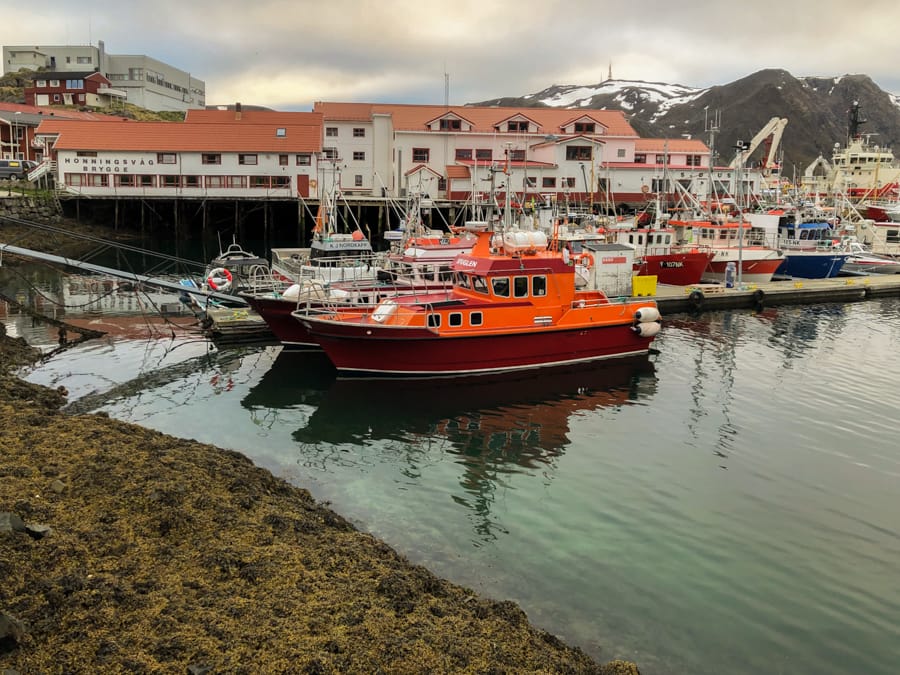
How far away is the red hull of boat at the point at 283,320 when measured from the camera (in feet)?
65.3

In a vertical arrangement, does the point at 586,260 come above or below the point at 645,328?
above

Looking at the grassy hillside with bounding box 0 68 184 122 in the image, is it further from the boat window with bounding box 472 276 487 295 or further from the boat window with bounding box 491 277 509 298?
the boat window with bounding box 491 277 509 298

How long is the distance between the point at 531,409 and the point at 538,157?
42.1 metres

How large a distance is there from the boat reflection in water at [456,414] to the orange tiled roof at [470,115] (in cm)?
3775

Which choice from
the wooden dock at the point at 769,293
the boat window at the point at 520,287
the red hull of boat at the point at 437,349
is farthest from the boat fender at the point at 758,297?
the boat window at the point at 520,287

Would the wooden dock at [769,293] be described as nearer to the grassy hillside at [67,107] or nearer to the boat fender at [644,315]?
the boat fender at [644,315]

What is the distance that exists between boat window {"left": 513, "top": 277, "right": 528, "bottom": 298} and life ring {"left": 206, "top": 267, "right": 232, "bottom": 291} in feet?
41.1

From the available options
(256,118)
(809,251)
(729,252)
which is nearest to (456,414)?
(729,252)

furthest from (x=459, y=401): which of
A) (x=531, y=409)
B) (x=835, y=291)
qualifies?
(x=835, y=291)

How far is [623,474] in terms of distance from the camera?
12.5m

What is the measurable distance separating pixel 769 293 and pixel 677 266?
406cm

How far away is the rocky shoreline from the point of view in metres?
5.52

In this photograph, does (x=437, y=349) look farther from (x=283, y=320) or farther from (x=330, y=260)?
(x=330, y=260)

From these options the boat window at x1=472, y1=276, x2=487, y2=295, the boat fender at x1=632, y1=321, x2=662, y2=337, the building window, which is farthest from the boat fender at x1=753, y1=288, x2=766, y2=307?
the building window
